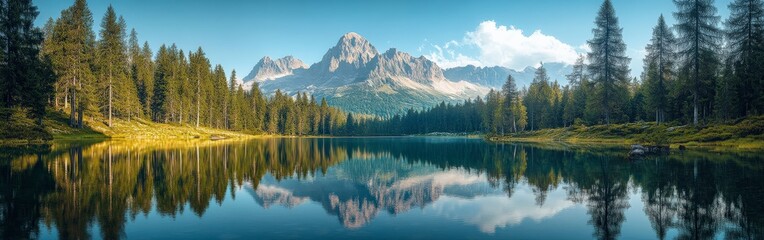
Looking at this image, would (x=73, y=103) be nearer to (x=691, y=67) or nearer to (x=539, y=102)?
(x=691, y=67)

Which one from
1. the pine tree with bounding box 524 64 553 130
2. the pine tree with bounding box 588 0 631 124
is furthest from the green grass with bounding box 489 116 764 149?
the pine tree with bounding box 524 64 553 130

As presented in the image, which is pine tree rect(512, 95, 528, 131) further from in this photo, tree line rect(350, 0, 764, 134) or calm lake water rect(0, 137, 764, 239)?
calm lake water rect(0, 137, 764, 239)

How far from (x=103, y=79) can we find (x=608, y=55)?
87.0m

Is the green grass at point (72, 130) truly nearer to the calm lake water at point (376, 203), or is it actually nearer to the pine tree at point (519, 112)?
the calm lake water at point (376, 203)

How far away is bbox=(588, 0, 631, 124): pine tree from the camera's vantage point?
234ft

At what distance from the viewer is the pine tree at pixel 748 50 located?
53.7 metres

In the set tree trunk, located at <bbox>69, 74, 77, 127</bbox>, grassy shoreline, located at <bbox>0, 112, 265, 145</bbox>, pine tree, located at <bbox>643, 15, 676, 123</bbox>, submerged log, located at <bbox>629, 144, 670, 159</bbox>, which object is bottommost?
submerged log, located at <bbox>629, 144, 670, 159</bbox>

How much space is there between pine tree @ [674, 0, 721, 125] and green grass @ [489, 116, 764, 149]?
10.7ft

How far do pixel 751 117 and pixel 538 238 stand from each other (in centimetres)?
5377

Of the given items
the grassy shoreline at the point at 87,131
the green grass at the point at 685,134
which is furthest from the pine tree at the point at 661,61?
the grassy shoreline at the point at 87,131

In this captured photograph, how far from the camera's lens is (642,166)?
3056 centimetres

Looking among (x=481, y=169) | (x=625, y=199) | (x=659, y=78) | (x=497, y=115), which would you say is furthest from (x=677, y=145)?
(x=497, y=115)

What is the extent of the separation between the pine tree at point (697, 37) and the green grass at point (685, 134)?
326cm

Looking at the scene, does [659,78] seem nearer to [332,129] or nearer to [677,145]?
[677,145]
